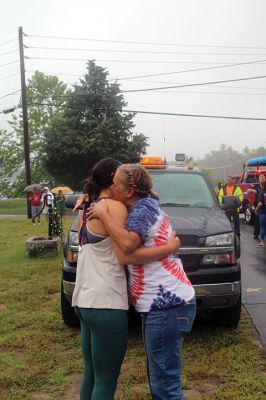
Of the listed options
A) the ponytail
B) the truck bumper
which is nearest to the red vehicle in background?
the truck bumper

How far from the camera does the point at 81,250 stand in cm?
261

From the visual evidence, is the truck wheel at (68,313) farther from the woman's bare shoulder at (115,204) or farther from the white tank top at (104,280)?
the woman's bare shoulder at (115,204)

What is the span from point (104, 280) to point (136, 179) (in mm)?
567

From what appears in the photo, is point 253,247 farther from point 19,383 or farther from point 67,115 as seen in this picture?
point 67,115

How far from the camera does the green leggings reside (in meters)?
2.48

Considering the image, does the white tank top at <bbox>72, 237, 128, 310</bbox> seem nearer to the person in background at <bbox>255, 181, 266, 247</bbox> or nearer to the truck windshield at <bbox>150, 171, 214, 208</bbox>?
the truck windshield at <bbox>150, 171, 214, 208</bbox>

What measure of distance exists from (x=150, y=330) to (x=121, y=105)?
3043cm

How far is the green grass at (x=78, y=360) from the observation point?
3607mm

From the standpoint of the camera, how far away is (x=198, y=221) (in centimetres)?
476

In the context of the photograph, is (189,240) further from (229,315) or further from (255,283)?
(255,283)

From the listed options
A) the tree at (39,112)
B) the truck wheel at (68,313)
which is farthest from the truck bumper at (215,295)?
the tree at (39,112)

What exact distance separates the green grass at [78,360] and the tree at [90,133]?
24271mm

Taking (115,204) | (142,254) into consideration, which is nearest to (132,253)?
(142,254)

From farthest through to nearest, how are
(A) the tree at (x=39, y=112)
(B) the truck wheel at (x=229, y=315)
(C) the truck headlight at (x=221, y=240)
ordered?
(A) the tree at (x=39, y=112) < (B) the truck wheel at (x=229, y=315) < (C) the truck headlight at (x=221, y=240)
